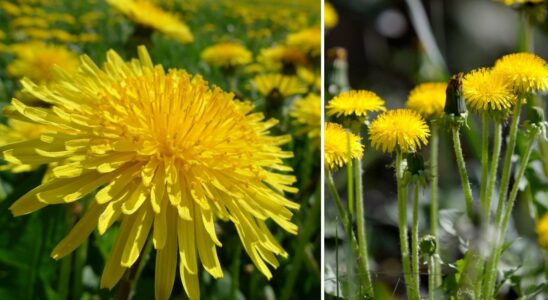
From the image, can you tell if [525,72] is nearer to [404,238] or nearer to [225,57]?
[404,238]

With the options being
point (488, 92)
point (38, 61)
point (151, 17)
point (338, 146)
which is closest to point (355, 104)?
point (338, 146)

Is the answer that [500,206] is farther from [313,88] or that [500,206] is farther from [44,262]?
[44,262]

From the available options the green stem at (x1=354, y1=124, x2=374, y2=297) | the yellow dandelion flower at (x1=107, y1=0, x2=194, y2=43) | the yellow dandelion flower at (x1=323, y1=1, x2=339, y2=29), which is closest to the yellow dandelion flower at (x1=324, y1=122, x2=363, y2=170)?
the green stem at (x1=354, y1=124, x2=374, y2=297)

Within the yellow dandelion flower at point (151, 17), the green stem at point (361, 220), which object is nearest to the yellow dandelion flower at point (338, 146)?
the green stem at point (361, 220)

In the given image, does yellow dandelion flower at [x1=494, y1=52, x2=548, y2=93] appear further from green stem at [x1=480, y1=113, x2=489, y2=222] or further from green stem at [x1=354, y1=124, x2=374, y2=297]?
green stem at [x1=354, y1=124, x2=374, y2=297]

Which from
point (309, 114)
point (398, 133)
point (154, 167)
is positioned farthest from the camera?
point (309, 114)

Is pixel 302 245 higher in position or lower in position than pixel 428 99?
lower
